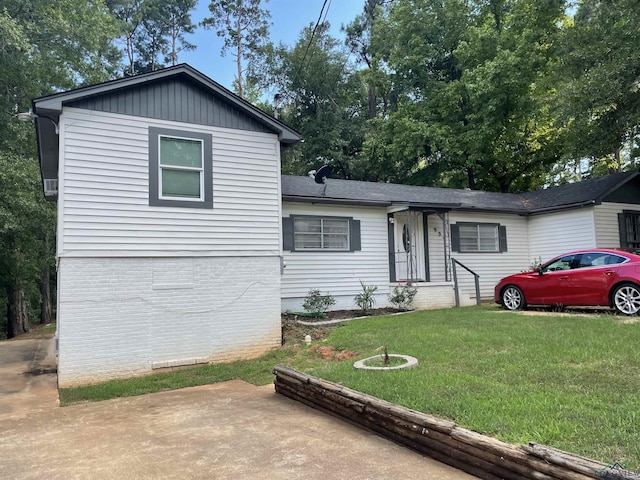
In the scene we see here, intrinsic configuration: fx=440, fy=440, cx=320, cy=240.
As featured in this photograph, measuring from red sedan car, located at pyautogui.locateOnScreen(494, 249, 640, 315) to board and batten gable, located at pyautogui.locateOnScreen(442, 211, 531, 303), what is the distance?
100 inches

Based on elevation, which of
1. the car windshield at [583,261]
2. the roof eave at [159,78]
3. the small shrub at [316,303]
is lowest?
the small shrub at [316,303]

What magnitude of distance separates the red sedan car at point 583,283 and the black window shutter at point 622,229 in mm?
5520

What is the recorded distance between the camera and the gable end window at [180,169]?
803 cm

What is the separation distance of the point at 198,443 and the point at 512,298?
357 inches

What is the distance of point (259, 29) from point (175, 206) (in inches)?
1034

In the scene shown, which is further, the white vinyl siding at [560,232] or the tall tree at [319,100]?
the tall tree at [319,100]

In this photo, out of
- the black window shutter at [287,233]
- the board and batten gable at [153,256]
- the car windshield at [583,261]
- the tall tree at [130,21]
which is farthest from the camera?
the tall tree at [130,21]

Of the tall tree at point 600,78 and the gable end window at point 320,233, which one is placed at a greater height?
the tall tree at point 600,78

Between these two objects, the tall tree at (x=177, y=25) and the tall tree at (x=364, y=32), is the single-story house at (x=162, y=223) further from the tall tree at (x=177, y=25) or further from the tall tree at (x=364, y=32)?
the tall tree at (x=177, y=25)

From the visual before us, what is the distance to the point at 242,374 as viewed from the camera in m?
7.30

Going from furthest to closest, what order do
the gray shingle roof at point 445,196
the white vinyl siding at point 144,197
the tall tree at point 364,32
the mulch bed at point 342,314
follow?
the tall tree at point 364,32 < the gray shingle roof at point 445,196 < the mulch bed at point 342,314 < the white vinyl siding at point 144,197

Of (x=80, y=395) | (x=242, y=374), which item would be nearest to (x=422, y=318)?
(x=242, y=374)

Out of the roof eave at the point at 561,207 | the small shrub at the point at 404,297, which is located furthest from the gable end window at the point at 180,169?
the roof eave at the point at 561,207

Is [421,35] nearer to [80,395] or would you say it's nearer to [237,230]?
[237,230]
